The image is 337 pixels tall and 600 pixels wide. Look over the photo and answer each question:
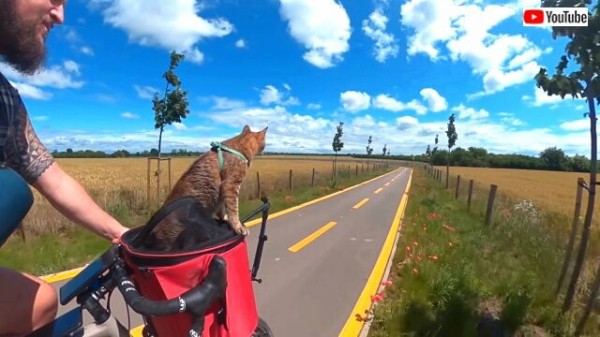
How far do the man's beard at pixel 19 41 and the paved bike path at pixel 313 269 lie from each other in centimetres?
106

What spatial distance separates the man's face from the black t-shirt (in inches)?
4.2

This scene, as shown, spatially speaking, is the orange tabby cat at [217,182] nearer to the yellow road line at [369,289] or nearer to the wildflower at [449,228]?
the yellow road line at [369,289]

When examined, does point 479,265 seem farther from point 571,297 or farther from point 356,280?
point 356,280

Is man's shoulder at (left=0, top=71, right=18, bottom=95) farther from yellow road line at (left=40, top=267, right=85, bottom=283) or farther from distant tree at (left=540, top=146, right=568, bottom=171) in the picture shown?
distant tree at (left=540, top=146, right=568, bottom=171)

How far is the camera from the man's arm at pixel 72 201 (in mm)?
1554

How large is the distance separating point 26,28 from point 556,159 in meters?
84.5

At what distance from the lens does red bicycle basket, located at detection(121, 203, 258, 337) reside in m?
1.33

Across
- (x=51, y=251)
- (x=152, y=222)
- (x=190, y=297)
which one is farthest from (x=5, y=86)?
(x=51, y=251)

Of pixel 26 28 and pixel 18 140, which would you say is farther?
pixel 18 140

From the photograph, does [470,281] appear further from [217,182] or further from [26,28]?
[26,28]

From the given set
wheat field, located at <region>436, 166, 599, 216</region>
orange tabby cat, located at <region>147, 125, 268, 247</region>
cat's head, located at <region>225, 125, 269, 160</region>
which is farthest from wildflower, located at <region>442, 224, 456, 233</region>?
orange tabby cat, located at <region>147, 125, 268, 247</region>

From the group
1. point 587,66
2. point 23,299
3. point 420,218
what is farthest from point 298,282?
point 420,218

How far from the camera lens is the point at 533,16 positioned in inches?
176

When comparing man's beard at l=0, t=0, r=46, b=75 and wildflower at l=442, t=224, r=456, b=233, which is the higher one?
man's beard at l=0, t=0, r=46, b=75
